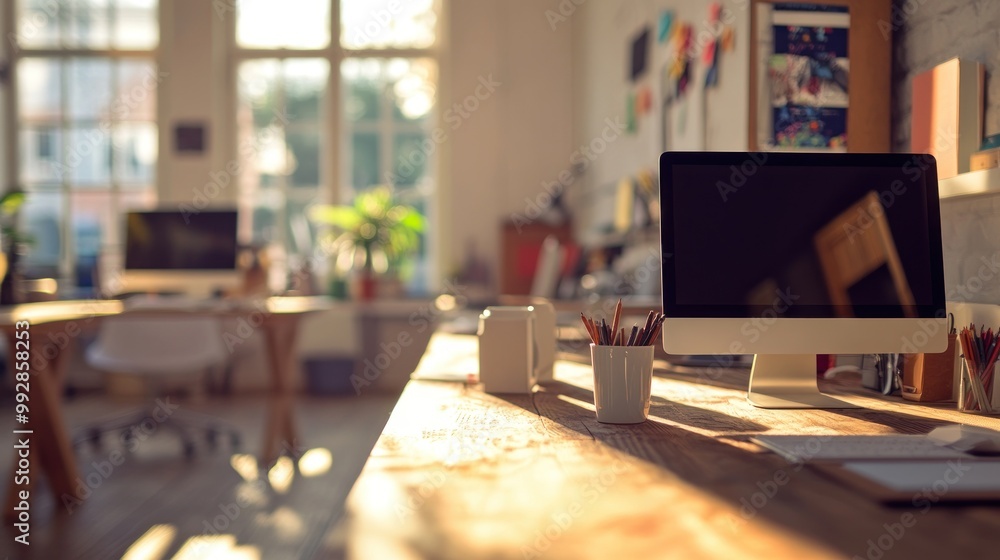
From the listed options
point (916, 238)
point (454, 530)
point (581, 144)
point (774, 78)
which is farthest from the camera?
point (581, 144)

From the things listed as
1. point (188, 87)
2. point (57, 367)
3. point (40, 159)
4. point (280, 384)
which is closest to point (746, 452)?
point (57, 367)

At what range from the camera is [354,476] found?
3.56 m

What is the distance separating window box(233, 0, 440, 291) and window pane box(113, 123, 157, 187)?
0.72m

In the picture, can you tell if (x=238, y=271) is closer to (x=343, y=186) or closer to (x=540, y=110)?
(x=343, y=186)

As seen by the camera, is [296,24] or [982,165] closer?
[982,165]

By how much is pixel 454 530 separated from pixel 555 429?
17.8 inches

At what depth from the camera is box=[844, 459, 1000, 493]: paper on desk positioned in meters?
0.87

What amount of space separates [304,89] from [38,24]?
215 centimetres

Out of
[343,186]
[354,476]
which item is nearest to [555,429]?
[354,476]

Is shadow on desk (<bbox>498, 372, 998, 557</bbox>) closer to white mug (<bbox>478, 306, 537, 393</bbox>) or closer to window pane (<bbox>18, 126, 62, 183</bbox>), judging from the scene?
white mug (<bbox>478, 306, 537, 393</bbox>)

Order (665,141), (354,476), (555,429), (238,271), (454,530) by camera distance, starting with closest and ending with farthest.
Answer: (454,530), (555,429), (354,476), (665,141), (238,271)

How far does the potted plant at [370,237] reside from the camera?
19.8ft

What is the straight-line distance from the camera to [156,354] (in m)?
4.14

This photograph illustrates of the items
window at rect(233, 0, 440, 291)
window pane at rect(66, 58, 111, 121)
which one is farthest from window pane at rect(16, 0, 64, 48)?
window at rect(233, 0, 440, 291)
